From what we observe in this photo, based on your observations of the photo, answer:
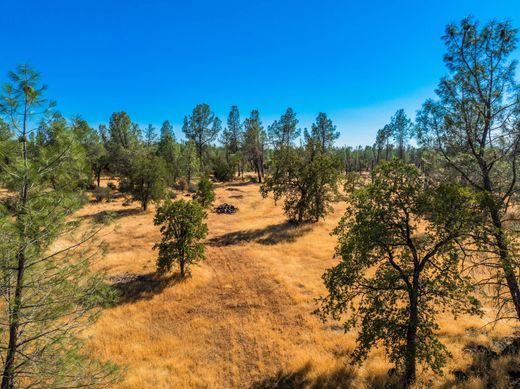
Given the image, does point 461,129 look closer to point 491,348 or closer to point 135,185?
point 491,348

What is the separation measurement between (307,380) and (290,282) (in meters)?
8.27

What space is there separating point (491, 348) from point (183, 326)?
565 inches

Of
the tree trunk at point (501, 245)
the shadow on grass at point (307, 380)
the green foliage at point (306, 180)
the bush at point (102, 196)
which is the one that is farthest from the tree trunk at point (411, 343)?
the bush at point (102, 196)

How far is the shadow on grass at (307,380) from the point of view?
9.98m

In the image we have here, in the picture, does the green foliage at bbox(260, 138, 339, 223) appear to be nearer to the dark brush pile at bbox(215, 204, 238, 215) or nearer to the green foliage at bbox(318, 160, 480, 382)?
the dark brush pile at bbox(215, 204, 238, 215)

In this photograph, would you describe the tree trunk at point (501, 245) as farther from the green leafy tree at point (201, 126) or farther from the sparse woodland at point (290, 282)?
A: the green leafy tree at point (201, 126)

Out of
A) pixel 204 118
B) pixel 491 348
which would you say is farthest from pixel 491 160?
pixel 204 118

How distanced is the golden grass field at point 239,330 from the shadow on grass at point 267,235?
6.75 feet

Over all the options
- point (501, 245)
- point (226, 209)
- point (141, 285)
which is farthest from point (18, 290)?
point (226, 209)

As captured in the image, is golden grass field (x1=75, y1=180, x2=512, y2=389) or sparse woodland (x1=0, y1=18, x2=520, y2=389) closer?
sparse woodland (x1=0, y1=18, x2=520, y2=389)

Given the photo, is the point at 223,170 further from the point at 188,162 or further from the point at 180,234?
the point at 180,234

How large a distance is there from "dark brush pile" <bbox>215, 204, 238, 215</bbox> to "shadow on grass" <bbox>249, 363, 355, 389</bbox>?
1141 inches

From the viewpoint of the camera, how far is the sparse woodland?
22.1 feet

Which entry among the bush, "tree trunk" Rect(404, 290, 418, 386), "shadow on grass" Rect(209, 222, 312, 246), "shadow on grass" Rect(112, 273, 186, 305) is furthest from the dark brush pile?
"tree trunk" Rect(404, 290, 418, 386)
